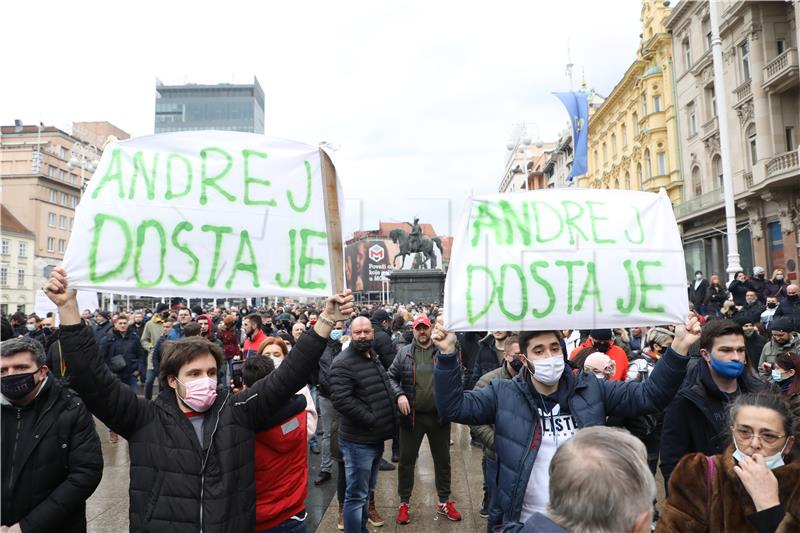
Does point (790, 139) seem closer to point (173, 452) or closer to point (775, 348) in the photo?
point (775, 348)

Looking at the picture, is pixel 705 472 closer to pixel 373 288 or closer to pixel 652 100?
pixel 652 100

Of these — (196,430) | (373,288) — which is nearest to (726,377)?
(196,430)

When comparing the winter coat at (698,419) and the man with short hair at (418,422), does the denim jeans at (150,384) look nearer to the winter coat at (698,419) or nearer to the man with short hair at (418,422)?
the man with short hair at (418,422)

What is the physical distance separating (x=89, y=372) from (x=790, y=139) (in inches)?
1039

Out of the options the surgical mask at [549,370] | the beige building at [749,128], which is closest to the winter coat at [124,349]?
the surgical mask at [549,370]

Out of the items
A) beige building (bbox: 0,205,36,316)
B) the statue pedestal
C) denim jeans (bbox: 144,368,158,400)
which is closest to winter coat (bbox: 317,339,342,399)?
denim jeans (bbox: 144,368,158,400)

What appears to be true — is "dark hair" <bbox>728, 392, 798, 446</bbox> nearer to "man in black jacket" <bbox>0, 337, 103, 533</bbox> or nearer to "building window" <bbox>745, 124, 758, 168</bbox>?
"man in black jacket" <bbox>0, 337, 103, 533</bbox>

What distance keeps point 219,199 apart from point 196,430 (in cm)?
122

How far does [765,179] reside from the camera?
68.8ft

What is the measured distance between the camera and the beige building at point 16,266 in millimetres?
47250

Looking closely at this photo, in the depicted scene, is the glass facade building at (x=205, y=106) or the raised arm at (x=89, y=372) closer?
the raised arm at (x=89, y=372)

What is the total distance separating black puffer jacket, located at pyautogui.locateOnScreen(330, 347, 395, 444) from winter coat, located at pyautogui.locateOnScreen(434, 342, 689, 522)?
181cm

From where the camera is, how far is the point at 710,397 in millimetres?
3000

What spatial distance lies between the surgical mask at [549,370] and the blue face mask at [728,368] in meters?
0.92
